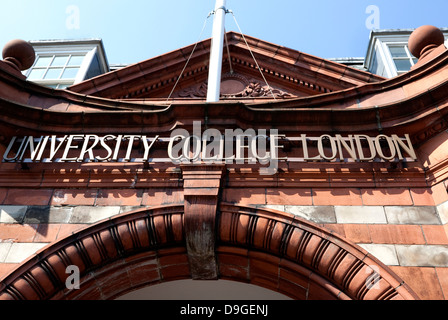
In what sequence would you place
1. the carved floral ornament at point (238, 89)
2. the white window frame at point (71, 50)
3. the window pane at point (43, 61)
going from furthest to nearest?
the window pane at point (43, 61)
the white window frame at point (71, 50)
the carved floral ornament at point (238, 89)

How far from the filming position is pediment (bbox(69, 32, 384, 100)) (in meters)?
8.56

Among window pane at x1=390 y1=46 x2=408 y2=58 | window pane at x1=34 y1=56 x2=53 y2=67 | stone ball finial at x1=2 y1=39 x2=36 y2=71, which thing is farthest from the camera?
window pane at x1=34 y1=56 x2=53 y2=67

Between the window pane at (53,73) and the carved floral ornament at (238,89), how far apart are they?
417 centimetres

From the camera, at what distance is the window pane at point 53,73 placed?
1083 centimetres

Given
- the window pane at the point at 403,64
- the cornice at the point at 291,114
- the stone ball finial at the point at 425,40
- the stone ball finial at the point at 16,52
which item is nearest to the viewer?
the cornice at the point at 291,114

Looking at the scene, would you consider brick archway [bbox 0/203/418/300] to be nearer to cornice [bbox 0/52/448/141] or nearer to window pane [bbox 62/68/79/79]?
cornice [bbox 0/52/448/141]

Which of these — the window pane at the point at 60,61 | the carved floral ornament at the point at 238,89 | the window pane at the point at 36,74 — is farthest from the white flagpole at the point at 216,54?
the window pane at the point at 36,74

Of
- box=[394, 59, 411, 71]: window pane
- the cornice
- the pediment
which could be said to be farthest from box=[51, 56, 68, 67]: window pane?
box=[394, 59, 411, 71]: window pane

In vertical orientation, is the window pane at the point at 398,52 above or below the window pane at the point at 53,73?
above

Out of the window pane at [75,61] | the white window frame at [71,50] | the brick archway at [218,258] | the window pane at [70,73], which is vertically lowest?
the brick archway at [218,258]

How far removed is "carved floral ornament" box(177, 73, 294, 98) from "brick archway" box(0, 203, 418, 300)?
3.75m

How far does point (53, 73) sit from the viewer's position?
11.0 meters

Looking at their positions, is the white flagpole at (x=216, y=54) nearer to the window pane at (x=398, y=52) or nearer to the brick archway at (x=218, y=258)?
the brick archway at (x=218, y=258)

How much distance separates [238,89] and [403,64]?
4870mm
